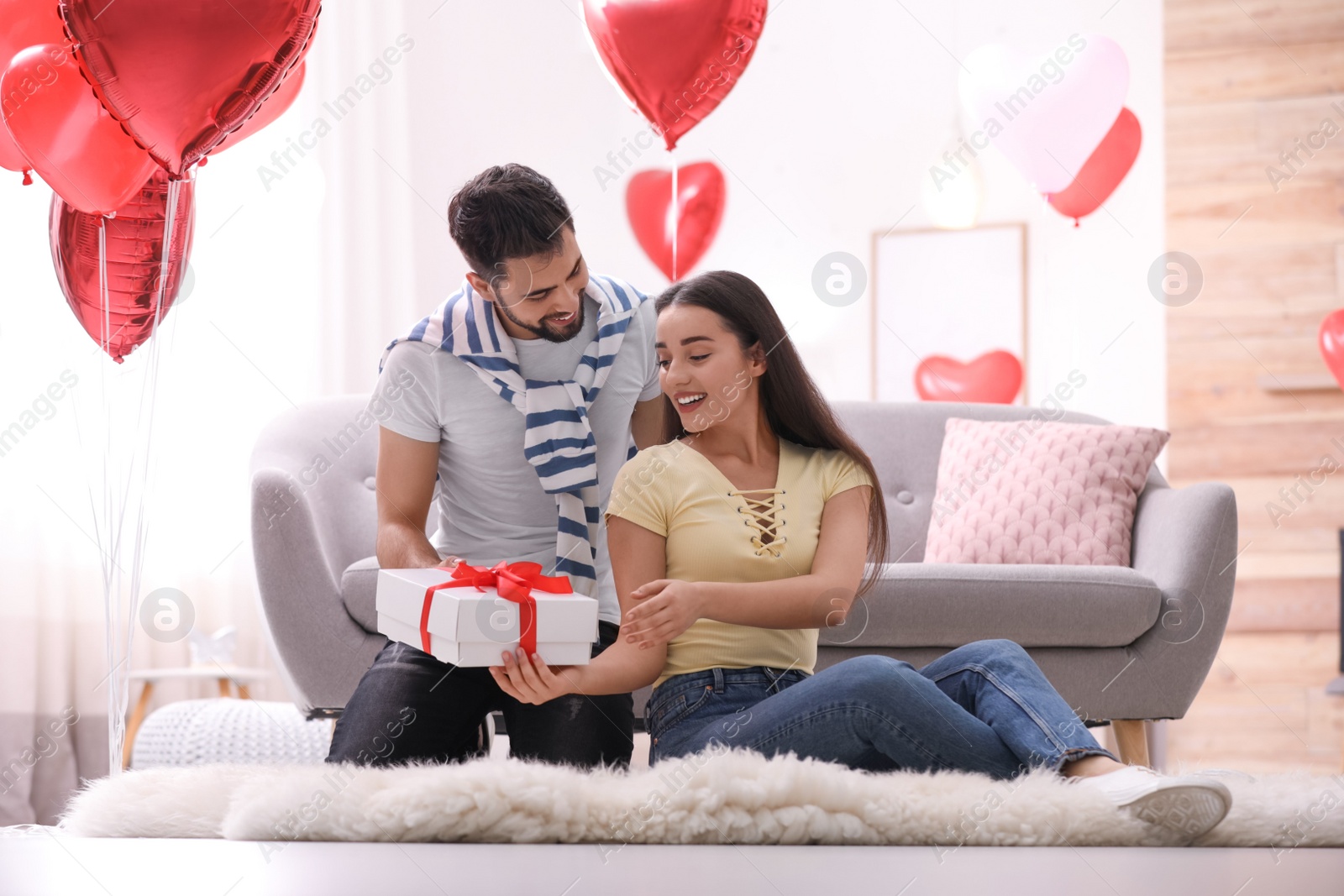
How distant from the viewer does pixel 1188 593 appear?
2021mm

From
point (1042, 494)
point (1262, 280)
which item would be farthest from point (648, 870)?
point (1262, 280)

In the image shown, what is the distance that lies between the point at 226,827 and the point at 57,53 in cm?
109

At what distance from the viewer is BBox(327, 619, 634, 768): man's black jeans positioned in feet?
4.65

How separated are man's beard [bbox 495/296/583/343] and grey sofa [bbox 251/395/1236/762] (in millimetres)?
586

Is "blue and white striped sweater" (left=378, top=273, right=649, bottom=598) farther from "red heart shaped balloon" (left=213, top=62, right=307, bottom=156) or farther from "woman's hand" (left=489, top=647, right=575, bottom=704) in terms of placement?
"red heart shaped balloon" (left=213, top=62, right=307, bottom=156)

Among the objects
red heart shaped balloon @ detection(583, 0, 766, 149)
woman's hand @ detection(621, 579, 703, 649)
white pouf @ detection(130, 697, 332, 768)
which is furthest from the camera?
white pouf @ detection(130, 697, 332, 768)

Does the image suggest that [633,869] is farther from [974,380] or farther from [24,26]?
[974,380]

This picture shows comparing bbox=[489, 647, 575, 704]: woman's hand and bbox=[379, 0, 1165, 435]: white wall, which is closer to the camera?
bbox=[489, 647, 575, 704]: woman's hand

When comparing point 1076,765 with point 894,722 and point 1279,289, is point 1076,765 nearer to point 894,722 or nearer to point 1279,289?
point 894,722

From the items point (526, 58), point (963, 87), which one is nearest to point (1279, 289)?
point (963, 87)

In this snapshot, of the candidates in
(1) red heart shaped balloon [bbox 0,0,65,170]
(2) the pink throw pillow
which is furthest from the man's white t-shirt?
(2) the pink throw pillow

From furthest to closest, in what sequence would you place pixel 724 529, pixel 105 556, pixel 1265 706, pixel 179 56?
pixel 1265 706, pixel 105 556, pixel 179 56, pixel 724 529

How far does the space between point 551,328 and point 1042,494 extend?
115 cm

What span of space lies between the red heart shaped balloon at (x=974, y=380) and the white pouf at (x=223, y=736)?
1.91m
